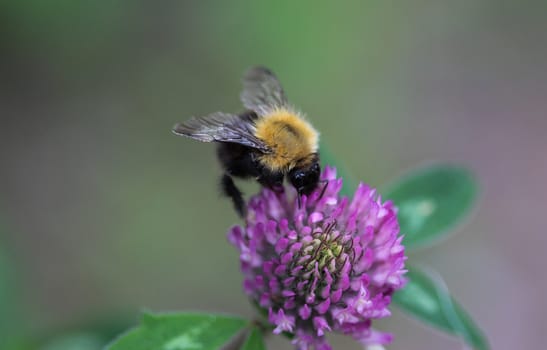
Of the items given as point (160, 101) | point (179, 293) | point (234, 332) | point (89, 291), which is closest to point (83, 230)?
point (89, 291)

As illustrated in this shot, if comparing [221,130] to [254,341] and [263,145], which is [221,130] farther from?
[254,341]

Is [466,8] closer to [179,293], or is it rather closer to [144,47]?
[144,47]

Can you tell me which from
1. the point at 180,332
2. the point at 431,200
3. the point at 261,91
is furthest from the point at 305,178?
the point at 431,200

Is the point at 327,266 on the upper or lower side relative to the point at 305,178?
lower

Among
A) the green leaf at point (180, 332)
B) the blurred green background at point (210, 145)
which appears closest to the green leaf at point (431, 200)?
the green leaf at point (180, 332)

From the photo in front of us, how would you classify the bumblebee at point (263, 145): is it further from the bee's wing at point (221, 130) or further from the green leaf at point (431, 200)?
the green leaf at point (431, 200)

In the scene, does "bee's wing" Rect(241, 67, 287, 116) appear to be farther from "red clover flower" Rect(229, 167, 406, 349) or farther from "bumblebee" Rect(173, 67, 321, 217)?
"red clover flower" Rect(229, 167, 406, 349)
